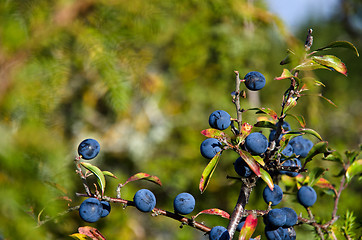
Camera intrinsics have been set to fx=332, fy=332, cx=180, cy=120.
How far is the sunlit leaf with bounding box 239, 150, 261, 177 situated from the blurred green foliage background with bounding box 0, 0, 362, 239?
25 cm

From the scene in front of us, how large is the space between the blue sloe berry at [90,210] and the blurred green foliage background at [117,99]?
0.11 meters

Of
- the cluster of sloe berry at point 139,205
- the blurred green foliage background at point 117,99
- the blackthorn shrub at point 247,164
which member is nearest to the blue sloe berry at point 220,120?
the blackthorn shrub at point 247,164

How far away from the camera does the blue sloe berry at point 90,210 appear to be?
445 mm

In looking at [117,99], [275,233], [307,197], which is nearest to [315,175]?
[307,197]

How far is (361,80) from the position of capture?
298cm

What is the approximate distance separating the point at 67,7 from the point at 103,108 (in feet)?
2.27

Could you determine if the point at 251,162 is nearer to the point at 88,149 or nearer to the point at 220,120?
the point at 220,120

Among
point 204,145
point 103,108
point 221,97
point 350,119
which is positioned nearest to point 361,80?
point 350,119

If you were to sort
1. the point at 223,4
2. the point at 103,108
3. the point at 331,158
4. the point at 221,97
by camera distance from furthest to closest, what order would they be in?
the point at 103,108 < the point at 221,97 < the point at 223,4 < the point at 331,158

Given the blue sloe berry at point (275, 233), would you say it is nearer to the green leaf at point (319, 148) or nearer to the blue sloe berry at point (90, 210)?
the green leaf at point (319, 148)

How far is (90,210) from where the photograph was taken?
45 cm

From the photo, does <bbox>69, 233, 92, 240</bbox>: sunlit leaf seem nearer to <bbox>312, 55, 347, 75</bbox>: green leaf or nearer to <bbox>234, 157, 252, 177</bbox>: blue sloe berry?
<bbox>234, 157, 252, 177</bbox>: blue sloe berry

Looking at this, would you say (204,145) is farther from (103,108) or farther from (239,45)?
(103,108)

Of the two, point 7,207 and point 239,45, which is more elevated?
point 239,45
